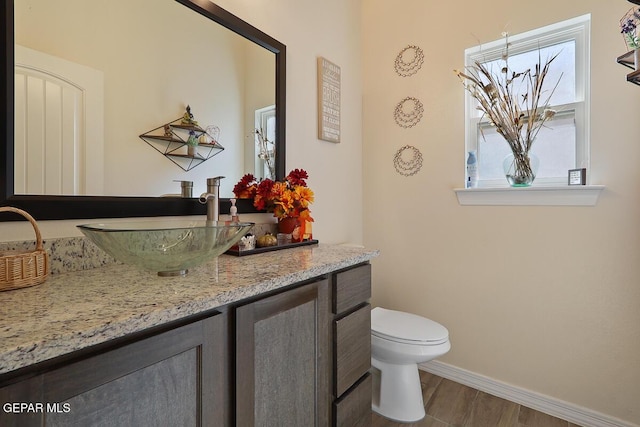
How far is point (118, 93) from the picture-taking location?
1.06 m

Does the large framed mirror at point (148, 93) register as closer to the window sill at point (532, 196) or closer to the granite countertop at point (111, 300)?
the granite countertop at point (111, 300)

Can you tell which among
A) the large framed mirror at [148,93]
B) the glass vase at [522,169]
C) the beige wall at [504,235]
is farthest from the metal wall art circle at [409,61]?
the large framed mirror at [148,93]

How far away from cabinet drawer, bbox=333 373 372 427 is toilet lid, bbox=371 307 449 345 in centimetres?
28

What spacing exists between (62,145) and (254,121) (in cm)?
79

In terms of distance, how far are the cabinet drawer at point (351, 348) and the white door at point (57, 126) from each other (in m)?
0.97

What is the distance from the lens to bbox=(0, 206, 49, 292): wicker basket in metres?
0.71

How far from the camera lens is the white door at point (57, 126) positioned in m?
0.88

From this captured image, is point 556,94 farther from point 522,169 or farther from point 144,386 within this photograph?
point 144,386

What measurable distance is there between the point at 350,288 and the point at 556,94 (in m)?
1.64

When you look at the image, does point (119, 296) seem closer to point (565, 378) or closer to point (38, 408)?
point (38, 408)

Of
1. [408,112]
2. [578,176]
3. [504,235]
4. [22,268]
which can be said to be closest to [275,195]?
[22,268]

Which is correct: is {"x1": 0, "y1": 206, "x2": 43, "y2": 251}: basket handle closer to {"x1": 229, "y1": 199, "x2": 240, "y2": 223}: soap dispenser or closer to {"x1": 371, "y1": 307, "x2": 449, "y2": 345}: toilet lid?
{"x1": 229, "y1": 199, "x2": 240, "y2": 223}: soap dispenser

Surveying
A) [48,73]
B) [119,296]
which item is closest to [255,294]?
[119,296]

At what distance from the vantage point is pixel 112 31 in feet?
3.46
